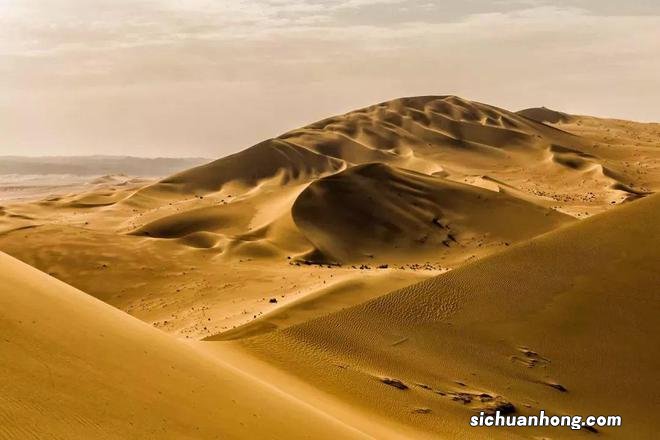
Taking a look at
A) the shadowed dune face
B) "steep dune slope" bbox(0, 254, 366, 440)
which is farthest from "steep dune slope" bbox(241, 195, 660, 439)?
the shadowed dune face

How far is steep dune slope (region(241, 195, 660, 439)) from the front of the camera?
445 inches

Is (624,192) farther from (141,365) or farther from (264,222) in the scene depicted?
(141,365)

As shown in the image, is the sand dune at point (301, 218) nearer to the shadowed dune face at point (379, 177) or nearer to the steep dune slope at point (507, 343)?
the shadowed dune face at point (379, 177)

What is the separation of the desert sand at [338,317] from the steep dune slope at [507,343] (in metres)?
0.04

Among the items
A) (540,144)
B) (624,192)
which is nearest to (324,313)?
(624,192)

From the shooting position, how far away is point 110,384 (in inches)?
255

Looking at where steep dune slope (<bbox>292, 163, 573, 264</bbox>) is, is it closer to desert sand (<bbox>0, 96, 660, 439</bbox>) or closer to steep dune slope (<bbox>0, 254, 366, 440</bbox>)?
desert sand (<bbox>0, 96, 660, 439</bbox>)

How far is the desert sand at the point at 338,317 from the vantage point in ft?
22.6

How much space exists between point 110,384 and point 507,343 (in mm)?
9250

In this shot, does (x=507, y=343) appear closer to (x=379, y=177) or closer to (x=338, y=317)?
(x=338, y=317)

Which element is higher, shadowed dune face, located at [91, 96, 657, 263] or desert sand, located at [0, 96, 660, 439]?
desert sand, located at [0, 96, 660, 439]

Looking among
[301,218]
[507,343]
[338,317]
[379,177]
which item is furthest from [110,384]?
[379,177]

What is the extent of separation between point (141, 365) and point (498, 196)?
3175 cm

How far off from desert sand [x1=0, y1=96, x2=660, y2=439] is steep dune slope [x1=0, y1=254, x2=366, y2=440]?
0.03m
